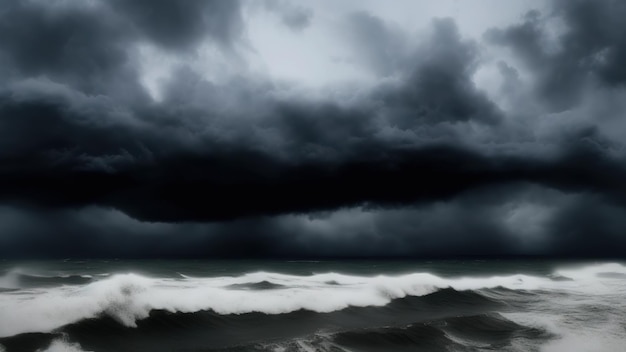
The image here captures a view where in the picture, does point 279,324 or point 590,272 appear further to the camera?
point 590,272

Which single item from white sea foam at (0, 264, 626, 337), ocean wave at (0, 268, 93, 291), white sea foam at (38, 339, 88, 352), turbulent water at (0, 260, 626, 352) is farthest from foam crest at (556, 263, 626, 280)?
white sea foam at (38, 339, 88, 352)

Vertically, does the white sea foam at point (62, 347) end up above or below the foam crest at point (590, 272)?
below

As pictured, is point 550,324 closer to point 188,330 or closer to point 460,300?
point 460,300

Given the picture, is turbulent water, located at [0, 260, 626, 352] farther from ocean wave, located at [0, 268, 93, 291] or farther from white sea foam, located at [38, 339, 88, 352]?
ocean wave, located at [0, 268, 93, 291]

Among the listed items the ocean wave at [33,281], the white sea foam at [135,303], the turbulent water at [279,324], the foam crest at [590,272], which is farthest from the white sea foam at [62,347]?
the foam crest at [590,272]

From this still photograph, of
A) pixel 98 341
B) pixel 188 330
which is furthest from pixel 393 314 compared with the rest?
pixel 98 341

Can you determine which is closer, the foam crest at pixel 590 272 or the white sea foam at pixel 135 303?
the white sea foam at pixel 135 303

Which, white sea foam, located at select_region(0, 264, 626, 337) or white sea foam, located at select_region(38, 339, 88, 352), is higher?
white sea foam, located at select_region(0, 264, 626, 337)

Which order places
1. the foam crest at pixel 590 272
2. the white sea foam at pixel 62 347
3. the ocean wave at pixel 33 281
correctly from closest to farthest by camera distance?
the white sea foam at pixel 62 347 < the ocean wave at pixel 33 281 < the foam crest at pixel 590 272

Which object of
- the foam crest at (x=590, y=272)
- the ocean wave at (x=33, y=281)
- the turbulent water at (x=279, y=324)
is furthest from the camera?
the foam crest at (x=590, y=272)

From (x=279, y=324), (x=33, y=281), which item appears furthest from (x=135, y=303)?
(x=33, y=281)

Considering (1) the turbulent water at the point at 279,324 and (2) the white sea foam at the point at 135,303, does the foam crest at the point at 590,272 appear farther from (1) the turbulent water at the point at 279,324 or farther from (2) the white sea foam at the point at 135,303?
(2) the white sea foam at the point at 135,303

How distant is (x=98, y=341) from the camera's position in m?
11.8

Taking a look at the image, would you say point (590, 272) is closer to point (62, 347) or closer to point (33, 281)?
point (33, 281)
